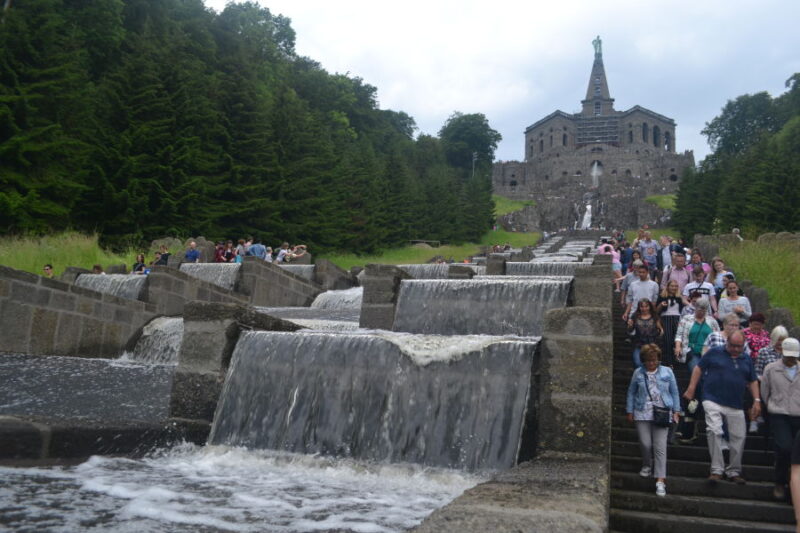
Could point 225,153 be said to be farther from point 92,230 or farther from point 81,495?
point 81,495

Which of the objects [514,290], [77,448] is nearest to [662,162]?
[514,290]

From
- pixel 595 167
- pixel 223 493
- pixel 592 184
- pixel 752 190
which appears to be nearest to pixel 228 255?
pixel 223 493

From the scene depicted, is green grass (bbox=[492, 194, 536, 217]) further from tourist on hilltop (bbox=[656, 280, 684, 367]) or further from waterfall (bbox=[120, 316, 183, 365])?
tourist on hilltop (bbox=[656, 280, 684, 367])

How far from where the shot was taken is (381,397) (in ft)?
25.6

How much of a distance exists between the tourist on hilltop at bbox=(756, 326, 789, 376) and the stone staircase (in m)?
0.89

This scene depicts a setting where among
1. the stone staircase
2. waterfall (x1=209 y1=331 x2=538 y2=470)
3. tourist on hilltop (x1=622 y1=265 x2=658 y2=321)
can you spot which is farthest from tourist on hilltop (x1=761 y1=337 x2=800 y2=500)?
tourist on hilltop (x1=622 y1=265 x2=658 y2=321)

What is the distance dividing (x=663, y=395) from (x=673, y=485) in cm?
96

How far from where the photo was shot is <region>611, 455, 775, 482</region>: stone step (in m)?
7.47

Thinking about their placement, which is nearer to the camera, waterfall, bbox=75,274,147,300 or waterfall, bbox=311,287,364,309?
waterfall, bbox=75,274,147,300

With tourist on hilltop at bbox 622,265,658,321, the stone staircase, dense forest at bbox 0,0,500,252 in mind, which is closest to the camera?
the stone staircase

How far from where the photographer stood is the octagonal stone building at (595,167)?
8881cm

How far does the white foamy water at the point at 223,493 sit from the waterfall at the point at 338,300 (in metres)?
14.9

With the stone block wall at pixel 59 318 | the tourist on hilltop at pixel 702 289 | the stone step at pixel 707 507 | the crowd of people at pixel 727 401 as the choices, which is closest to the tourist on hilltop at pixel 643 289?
the tourist on hilltop at pixel 702 289

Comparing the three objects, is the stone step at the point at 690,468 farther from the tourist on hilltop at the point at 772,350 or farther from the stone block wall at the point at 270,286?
the stone block wall at the point at 270,286
